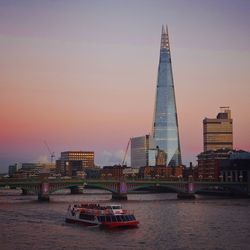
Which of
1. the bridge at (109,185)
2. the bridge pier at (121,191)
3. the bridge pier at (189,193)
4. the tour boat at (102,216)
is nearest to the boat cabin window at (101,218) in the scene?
the tour boat at (102,216)

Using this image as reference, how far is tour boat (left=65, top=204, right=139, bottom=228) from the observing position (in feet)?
312

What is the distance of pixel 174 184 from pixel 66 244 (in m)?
111

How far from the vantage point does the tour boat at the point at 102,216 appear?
95000 millimetres

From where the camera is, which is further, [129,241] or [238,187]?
[238,187]

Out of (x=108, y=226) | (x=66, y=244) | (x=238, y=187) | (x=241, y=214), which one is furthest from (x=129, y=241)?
(x=238, y=187)

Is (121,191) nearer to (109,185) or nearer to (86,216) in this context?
(109,185)

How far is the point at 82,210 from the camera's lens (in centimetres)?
10325

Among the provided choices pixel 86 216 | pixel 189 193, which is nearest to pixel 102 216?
pixel 86 216

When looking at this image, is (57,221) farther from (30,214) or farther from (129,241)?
(129,241)

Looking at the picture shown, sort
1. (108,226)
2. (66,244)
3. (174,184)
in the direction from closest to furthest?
(66,244), (108,226), (174,184)

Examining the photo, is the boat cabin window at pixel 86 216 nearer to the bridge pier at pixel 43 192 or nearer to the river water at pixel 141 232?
the river water at pixel 141 232

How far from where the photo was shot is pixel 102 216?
97.2 meters

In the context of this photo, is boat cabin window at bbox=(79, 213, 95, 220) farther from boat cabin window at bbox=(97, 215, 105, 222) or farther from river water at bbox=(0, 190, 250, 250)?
river water at bbox=(0, 190, 250, 250)

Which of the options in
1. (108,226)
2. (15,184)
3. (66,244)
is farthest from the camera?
(15,184)
